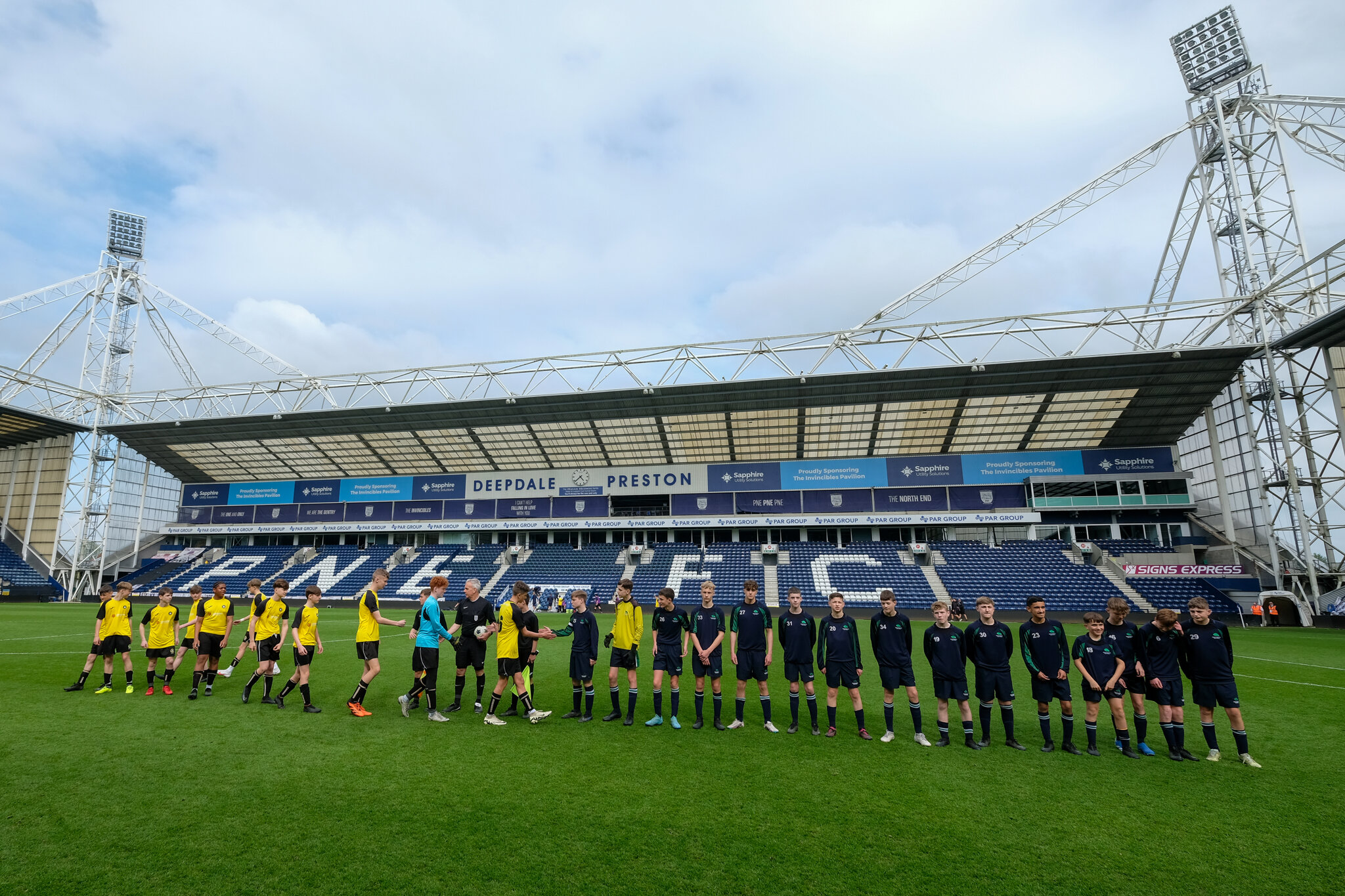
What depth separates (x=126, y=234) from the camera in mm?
43781

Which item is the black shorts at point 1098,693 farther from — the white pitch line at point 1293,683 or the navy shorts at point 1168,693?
the white pitch line at point 1293,683

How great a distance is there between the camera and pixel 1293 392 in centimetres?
2895

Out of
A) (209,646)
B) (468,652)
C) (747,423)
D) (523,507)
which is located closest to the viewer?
(468,652)

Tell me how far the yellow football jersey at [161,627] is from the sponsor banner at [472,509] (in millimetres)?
32312

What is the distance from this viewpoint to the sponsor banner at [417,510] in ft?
142

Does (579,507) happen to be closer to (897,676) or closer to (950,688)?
(897,676)

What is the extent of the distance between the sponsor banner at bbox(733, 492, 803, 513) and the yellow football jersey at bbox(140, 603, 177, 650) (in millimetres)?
31574

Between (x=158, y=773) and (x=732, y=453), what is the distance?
34389 mm

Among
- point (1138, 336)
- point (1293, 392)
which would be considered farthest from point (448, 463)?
point (1293, 392)

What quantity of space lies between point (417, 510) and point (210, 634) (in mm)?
35078

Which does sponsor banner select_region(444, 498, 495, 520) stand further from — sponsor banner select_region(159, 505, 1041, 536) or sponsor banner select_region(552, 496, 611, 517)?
sponsor banner select_region(552, 496, 611, 517)

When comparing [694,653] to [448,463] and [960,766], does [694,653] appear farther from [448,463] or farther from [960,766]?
[448,463]

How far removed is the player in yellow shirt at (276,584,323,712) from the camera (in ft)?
29.6

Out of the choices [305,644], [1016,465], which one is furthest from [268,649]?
[1016,465]
